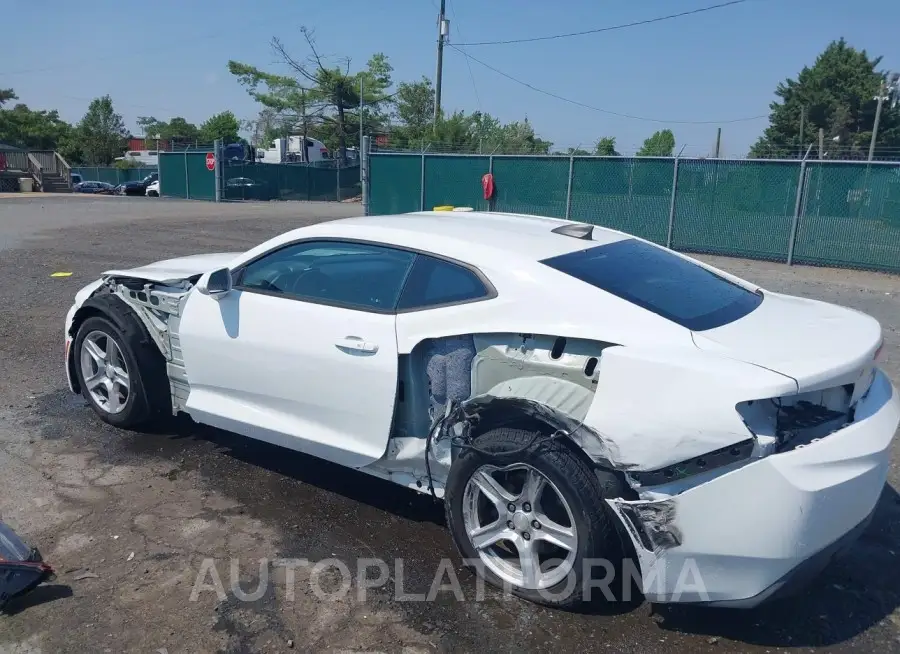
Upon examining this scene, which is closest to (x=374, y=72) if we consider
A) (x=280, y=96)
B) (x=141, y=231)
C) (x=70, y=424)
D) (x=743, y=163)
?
(x=280, y=96)

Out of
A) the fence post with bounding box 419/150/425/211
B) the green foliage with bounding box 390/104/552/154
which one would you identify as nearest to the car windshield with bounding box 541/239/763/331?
the fence post with bounding box 419/150/425/211

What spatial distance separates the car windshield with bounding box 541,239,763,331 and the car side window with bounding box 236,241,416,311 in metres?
0.81

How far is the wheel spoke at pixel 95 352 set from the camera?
4934 mm

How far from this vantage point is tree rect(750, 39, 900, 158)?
52188 mm

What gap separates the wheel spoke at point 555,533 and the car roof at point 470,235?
1.15 meters

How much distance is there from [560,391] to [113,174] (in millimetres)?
60507

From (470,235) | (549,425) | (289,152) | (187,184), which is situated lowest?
(549,425)

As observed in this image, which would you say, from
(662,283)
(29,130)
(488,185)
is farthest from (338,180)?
(29,130)

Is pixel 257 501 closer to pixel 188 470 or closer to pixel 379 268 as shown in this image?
pixel 188 470

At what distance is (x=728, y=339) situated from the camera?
9.64 feet

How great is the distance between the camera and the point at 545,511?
3182mm

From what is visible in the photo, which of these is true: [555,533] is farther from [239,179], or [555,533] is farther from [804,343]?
[239,179]

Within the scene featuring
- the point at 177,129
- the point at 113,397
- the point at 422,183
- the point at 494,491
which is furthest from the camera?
the point at 177,129

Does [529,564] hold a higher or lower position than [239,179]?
lower
